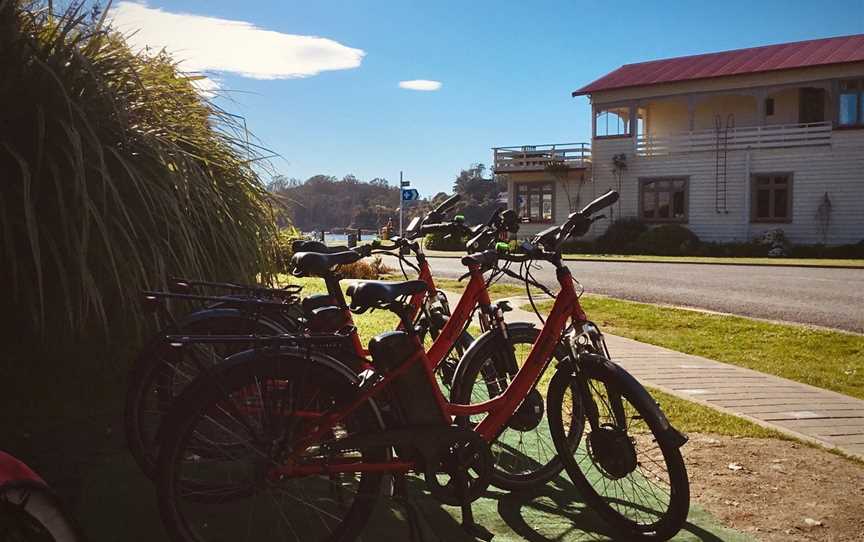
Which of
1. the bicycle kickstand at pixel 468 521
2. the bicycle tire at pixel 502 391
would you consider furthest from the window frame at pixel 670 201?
the bicycle kickstand at pixel 468 521

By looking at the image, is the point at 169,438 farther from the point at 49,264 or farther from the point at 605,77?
the point at 605,77

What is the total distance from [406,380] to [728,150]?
34.0 metres

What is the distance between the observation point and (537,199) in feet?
131

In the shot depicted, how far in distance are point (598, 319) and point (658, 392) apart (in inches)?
180

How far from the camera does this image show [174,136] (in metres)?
5.00

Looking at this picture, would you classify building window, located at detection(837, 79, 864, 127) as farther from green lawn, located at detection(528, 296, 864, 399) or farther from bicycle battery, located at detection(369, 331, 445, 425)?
bicycle battery, located at detection(369, 331, 445, 425)

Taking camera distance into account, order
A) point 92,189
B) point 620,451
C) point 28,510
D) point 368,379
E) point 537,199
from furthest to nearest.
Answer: point 537,199, point 92,189, point 620,451, point 368,379, point 28,510

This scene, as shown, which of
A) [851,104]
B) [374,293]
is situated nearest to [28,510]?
[374,293]

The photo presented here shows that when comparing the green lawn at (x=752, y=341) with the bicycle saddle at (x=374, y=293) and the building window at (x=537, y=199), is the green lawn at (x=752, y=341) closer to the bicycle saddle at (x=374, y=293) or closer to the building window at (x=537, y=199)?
the bicycle saddle at (x=374, y=293)

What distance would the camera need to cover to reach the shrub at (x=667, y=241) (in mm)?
31744

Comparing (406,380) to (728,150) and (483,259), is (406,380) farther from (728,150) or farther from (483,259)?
(728,150)

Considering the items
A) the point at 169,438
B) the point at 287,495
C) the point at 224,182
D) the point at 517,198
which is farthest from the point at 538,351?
the point at 517,198

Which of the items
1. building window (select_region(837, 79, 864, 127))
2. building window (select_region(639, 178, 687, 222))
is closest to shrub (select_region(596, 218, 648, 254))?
building window (select_region(639, 178, 687, 222))

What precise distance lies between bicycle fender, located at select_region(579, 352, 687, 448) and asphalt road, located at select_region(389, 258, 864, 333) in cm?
798
